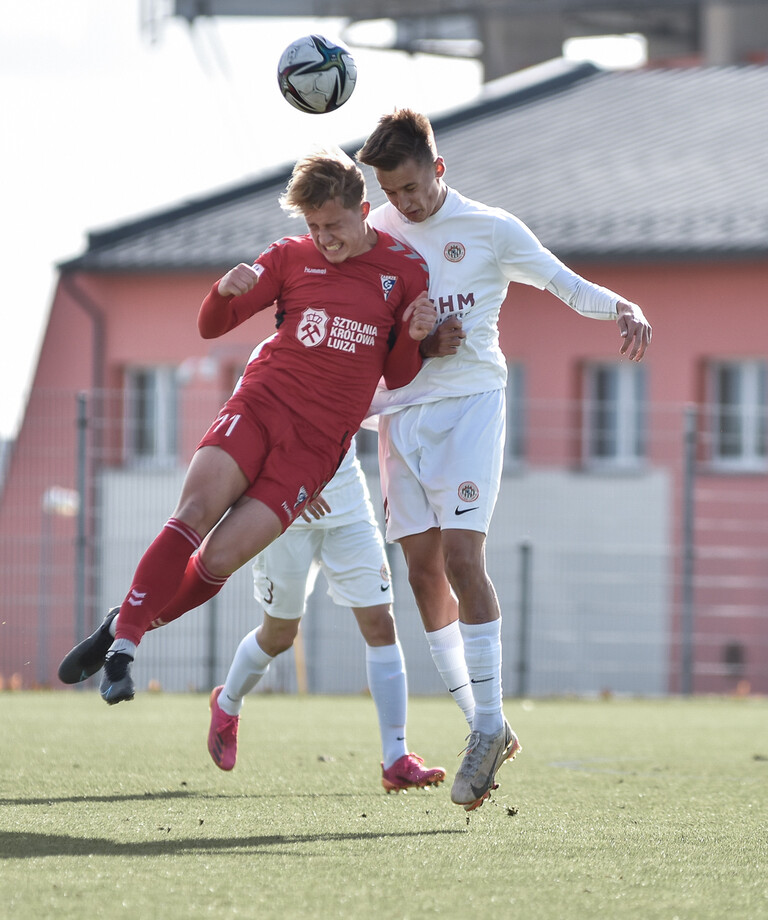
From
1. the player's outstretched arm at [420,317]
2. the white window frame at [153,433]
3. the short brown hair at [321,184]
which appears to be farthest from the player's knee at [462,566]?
the white window frame at [153,433]

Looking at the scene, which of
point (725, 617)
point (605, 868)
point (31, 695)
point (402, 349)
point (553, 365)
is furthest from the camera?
point (553, 365)

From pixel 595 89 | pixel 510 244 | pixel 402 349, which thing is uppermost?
pixel 595 89

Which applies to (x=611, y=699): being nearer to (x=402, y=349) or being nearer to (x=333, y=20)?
(x=402, y=349)

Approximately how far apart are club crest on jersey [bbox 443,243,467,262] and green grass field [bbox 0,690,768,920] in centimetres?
197

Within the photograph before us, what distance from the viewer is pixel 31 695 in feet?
42.6

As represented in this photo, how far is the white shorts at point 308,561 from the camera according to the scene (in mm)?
6465

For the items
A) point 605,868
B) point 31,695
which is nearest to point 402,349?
point 605,868

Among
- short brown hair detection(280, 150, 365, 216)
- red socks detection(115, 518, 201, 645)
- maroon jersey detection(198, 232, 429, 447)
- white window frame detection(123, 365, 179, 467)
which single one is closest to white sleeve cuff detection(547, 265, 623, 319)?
maroon jersey detection(198, 232, 429, 447)

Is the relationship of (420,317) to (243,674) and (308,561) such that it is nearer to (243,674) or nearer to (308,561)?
(308,561)

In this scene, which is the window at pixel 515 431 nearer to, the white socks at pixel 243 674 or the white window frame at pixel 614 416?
the white window frame at pixel 614 416

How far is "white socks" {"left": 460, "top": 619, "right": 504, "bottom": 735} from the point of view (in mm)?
5508

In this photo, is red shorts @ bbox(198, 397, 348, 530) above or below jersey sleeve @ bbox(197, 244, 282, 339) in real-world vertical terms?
below

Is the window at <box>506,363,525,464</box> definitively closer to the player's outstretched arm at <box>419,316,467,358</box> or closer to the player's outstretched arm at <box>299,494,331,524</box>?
the player's outstretched arm at <box>299,494,331,524</box>

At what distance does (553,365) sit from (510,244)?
14.5 m
